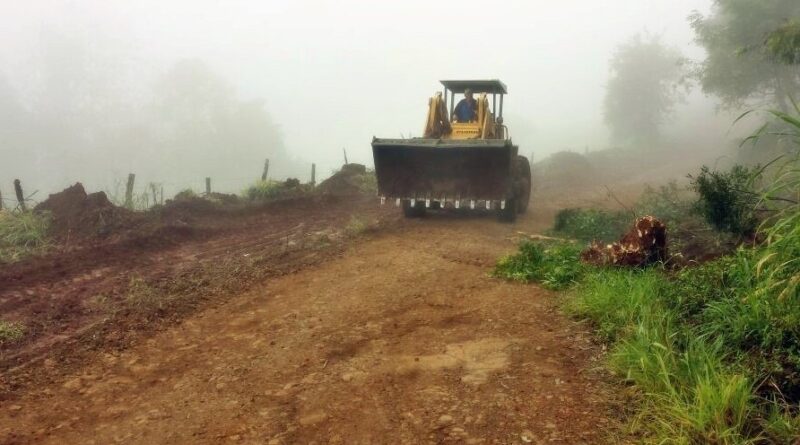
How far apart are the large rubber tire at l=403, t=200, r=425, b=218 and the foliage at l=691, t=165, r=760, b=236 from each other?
5.92 metres

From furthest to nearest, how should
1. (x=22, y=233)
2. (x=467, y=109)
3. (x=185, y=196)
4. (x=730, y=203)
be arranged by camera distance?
(x=185, y=196) → (x=467, y=109) → (x=22, y=233) → (x=730, y=203)

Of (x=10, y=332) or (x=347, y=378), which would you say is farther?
(x=10, y=332)

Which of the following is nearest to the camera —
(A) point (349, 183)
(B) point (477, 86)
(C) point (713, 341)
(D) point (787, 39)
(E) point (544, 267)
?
(C) point (713, 341)

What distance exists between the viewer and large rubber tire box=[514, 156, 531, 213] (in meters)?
12.0

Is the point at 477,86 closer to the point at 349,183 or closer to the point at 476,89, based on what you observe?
the point at 476,89

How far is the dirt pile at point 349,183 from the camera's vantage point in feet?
52.6

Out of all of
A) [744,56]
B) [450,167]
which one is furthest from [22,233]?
[744,56]

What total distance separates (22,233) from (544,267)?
9.28 metres

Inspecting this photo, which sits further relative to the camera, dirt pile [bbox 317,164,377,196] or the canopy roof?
A: dirt pile [bbox 317,164,377,196]

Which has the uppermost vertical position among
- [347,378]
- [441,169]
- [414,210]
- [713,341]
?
[441,169]

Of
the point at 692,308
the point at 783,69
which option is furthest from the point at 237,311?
the point at 783,69

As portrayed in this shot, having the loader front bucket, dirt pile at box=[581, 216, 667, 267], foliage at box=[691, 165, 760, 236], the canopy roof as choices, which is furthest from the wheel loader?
foliage at box=[691, 165, 760, 236]

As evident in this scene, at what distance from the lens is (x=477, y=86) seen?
1246 centimetres

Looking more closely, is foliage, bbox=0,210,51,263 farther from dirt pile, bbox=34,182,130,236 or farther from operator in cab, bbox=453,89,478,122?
operator in cab, bbox=453,89,478,122
